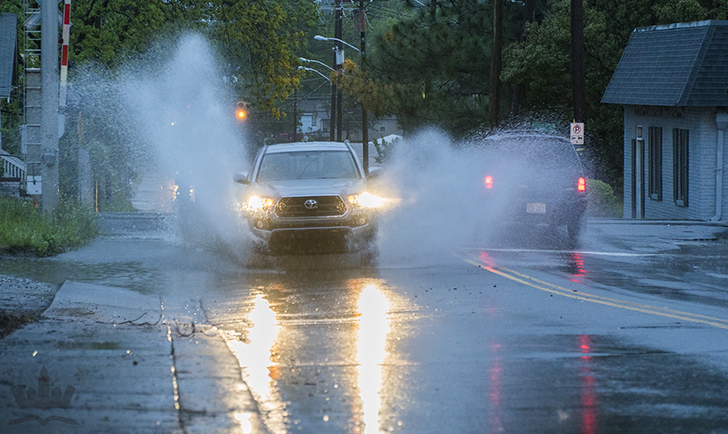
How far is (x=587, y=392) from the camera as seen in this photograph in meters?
7.26

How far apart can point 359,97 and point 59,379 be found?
126 feet

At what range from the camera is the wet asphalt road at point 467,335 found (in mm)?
6762

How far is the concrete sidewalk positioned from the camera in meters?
6.46

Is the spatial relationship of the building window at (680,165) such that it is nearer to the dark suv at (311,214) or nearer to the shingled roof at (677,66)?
the shingled roof at (677,66)

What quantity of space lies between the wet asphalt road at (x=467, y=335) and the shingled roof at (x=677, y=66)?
9220 mm

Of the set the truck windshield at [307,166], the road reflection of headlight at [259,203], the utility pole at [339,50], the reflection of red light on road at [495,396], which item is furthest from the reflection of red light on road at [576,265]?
the utility pole at [339,50]

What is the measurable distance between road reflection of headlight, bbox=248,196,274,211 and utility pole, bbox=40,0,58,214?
4.51 m

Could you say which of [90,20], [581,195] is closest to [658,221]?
[581,195]

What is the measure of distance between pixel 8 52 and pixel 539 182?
81.5ft

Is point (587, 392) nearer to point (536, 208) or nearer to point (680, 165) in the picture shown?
point (536, 208)

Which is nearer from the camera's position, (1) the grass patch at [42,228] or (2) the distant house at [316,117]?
(1) the grass patch at [42,228]

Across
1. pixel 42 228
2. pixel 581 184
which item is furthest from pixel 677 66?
pixel 42 228

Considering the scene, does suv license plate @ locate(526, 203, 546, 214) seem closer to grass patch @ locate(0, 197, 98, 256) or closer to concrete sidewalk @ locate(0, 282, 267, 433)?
grass patch @ locate(0, 197, 98, 256)

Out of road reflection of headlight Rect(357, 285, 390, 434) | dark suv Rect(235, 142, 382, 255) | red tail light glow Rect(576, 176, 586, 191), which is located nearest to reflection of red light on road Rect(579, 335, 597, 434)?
road reflection of headlight Rect(357, 285, 390, 434)
